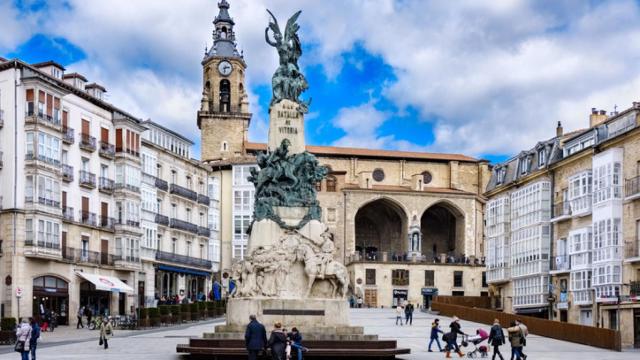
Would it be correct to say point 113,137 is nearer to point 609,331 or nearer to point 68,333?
point 68,333

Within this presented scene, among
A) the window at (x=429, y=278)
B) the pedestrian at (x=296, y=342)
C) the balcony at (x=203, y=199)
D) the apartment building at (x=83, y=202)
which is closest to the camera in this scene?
the pedestrian at (x=296, y=342)

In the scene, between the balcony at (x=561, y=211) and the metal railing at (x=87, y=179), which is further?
the metal railing at (x=87, y=179)

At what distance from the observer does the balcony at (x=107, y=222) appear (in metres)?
60.6

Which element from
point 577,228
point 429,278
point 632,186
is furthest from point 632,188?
point 429,278

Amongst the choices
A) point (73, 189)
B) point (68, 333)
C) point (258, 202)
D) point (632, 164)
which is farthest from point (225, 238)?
point (258, 202)

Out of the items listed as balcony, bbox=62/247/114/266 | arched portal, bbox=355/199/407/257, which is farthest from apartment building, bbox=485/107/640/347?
arched portal, bbox=355/199/407/257

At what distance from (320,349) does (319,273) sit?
3608 mm

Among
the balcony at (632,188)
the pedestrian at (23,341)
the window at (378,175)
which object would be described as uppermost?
the window at (378,175)

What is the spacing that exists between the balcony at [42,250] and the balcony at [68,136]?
6.31 meters

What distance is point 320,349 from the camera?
90.3ft

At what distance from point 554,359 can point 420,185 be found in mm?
61393

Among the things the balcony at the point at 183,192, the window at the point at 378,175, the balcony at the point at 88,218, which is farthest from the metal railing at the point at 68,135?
the window at the point at 378,175

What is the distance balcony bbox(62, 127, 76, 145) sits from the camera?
55594 mm

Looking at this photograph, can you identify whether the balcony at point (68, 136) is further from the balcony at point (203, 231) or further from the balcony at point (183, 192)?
the balcony at point (203, 231)
